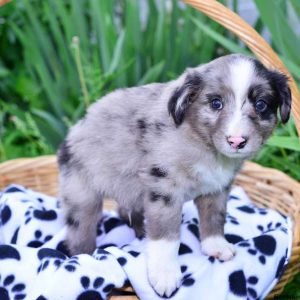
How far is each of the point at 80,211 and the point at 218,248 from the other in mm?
554

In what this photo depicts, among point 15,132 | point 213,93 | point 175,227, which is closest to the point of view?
point 213,93

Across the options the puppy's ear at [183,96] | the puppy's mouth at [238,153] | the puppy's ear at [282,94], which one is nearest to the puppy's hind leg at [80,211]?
the puppy's ear at [183,96]

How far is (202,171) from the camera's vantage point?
6.40ft

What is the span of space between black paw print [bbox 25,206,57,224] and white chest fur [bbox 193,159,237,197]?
85cm

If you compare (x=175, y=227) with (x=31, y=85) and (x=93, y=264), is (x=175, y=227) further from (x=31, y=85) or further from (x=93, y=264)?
(x=31, y=85)

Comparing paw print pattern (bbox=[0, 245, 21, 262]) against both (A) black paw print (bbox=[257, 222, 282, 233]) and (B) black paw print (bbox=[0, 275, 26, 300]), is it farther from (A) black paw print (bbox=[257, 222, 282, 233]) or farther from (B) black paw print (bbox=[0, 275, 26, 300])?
(A) black paw print (bbox=[257, 222, 282, 233])

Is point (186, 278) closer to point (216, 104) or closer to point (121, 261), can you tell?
point (121, 261)

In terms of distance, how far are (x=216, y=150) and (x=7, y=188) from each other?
1303mm

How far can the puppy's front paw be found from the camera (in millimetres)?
1935

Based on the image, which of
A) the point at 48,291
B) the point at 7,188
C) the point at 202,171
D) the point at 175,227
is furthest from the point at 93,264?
the point at 7,188

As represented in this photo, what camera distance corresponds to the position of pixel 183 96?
6.14 feet

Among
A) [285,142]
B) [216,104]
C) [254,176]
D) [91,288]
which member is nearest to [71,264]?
[91,288]

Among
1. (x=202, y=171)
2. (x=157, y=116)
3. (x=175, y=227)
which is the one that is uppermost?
(x=157, y=116)

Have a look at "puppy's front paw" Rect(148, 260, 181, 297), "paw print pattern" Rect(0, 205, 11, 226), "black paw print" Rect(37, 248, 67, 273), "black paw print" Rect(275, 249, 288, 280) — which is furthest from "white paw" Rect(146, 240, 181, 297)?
"paw print pattern" Rect(0, 205, 11, 226)
